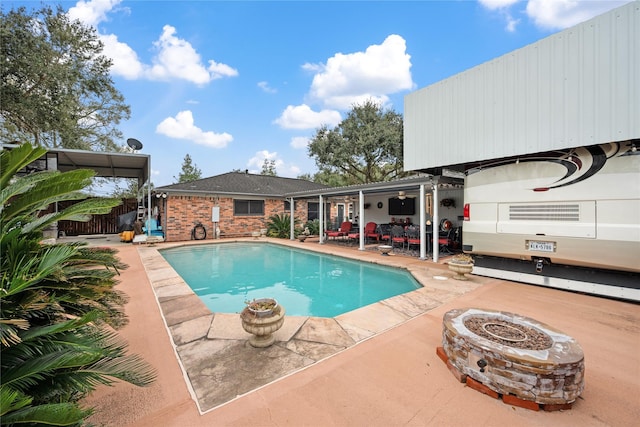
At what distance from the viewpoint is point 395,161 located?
69.2ft

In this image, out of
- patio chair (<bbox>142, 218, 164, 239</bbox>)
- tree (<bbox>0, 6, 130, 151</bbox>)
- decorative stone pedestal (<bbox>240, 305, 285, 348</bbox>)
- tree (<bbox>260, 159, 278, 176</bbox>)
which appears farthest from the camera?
tree (<bbox>260, 159, 278, 176</bbox>)

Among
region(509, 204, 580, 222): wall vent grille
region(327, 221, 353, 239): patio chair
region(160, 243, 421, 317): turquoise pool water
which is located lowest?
region(160, 243, 421, 317): turquoise pool water

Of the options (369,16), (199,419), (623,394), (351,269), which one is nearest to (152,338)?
(199,419)

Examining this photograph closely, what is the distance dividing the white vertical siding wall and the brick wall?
11925 millimetres

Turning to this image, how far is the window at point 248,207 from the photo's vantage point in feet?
51.5

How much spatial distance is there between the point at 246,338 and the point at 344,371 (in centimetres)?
130

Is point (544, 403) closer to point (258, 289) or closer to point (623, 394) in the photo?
point (623, 394)

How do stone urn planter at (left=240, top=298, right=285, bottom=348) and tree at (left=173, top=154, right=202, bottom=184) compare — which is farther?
tree at (left=173, top=154, right=202, bottom=184)

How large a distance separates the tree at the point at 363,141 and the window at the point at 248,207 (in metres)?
7.52

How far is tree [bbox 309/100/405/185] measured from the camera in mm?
19750

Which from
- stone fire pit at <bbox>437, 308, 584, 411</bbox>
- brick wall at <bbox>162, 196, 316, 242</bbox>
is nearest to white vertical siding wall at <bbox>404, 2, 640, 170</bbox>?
stone fire pit at <bbox>437, 308, 584, 411</bbox>

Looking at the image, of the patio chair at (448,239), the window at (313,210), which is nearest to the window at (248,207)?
the window at (313,210)

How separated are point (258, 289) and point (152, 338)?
336 centimetres

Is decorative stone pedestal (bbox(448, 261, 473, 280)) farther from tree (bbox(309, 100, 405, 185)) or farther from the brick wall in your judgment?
tree (bbox(309, 100, 405, 185))
